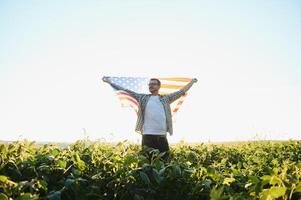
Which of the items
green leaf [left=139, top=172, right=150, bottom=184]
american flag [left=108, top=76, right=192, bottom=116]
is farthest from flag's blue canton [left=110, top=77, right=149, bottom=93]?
green leaf [left=139, top=172, right=150, bottom=184]

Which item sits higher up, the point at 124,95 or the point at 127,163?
the point at 124,95

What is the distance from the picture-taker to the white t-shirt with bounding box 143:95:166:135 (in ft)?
25.1

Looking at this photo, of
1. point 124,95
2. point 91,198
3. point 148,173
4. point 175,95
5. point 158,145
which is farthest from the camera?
point 124,95

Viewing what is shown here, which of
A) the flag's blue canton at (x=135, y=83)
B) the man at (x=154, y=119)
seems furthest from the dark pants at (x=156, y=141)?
the flag's blue canton at (x=135, y=83)

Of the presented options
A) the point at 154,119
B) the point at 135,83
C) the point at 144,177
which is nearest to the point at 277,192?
the point at 144,177

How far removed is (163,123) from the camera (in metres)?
7.75

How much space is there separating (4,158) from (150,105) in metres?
5.19

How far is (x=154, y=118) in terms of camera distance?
25.3 ft

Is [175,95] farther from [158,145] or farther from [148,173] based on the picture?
[148,173]

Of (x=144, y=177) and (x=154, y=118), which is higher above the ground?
(x=154, y=118)

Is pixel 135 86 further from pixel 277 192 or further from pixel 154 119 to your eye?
pixel 277 192

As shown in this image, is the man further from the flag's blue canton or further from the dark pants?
the flag's blue canton

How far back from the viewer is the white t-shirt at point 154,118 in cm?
764

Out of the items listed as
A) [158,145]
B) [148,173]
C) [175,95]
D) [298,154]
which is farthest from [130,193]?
[298,154]
